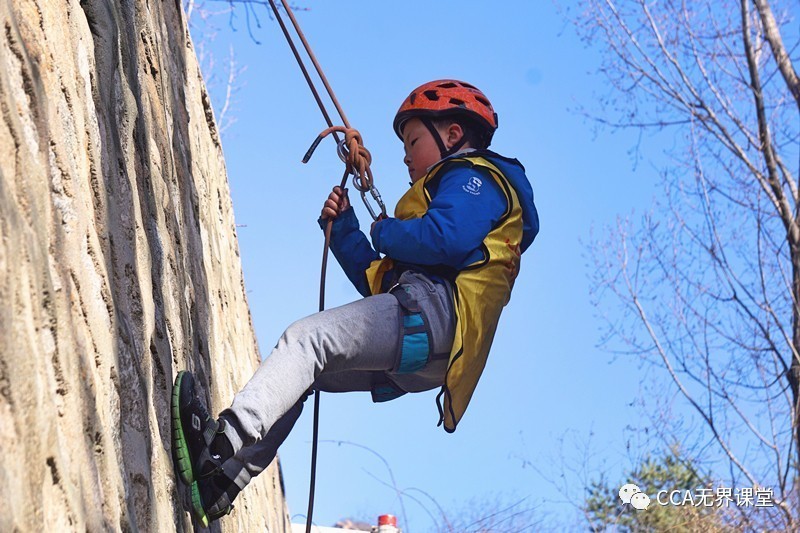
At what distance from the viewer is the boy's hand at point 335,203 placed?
4457mm

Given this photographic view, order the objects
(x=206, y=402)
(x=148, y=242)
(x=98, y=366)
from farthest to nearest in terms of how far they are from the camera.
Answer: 1. (x=206, y=402)
2. (x=148, y=242)
3. (x=98, y=366)

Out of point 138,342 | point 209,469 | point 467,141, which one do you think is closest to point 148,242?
point 138,342

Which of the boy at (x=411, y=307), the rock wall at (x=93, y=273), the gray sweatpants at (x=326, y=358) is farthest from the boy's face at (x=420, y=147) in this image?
the rock wall at (x=93, y=273)

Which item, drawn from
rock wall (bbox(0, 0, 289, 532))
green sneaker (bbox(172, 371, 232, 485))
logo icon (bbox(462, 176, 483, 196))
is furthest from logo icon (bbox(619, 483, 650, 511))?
green sneaker (bbox(172, 371, 232, 485))

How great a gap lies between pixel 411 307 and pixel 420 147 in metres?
0.84

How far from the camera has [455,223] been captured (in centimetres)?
395

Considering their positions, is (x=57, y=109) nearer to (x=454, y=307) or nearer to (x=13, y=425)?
(x=13, y=425)

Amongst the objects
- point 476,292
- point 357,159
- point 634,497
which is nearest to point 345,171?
point 357,159

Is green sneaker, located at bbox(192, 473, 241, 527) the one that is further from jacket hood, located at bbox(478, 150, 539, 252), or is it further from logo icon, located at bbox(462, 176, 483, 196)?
jacket hood, located at bbox(478, 150, 539, 252)

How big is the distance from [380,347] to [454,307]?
1.00 feet

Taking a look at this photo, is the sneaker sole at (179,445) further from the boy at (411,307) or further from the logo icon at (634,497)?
the logo icon at (634,497)

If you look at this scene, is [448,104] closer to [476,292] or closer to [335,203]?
[335,203]

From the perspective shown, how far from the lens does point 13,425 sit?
217cm

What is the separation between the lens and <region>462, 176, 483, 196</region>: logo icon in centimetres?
408
